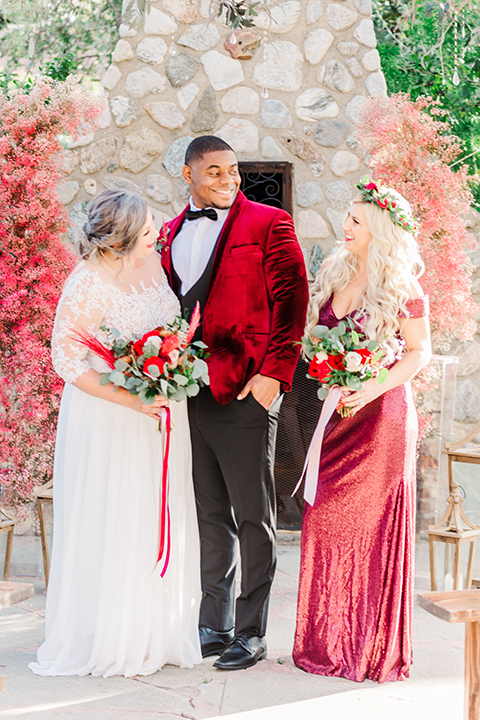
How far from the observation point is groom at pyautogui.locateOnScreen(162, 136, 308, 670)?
292 cm

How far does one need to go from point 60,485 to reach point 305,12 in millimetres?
3673

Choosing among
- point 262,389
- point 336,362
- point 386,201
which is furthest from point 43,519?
point 386,201

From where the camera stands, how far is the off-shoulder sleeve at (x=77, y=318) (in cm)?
277

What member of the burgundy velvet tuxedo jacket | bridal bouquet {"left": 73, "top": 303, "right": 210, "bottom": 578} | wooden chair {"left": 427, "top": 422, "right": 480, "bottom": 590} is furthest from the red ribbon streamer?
wooden chair {"left": 427, "top": 422, "right": 480, "bottom": 590}

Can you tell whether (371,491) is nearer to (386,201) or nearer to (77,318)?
(386,201)

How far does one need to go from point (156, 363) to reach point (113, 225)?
0.56 metres

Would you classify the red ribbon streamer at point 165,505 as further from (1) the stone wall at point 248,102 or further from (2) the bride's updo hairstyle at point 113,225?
(1) the stone wall at point 248,102

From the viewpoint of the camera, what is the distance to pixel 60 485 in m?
2.92

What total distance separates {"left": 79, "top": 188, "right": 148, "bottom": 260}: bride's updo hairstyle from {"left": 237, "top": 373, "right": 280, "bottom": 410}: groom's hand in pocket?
687 millimetres

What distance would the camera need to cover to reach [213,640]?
9.91ft

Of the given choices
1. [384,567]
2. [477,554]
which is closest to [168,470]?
[384,567]

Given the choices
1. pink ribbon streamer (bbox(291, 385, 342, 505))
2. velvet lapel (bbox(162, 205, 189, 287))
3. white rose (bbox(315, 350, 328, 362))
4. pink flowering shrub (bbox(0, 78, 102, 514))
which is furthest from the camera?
pink flowering shrub (bbox(0, 78, 102, 514))

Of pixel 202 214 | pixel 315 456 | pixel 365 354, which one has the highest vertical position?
pixel 202 214

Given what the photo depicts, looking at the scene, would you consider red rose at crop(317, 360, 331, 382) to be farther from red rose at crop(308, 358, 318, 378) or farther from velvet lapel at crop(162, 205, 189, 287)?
velvet lapel at crop(162, 205, 189, 287)
